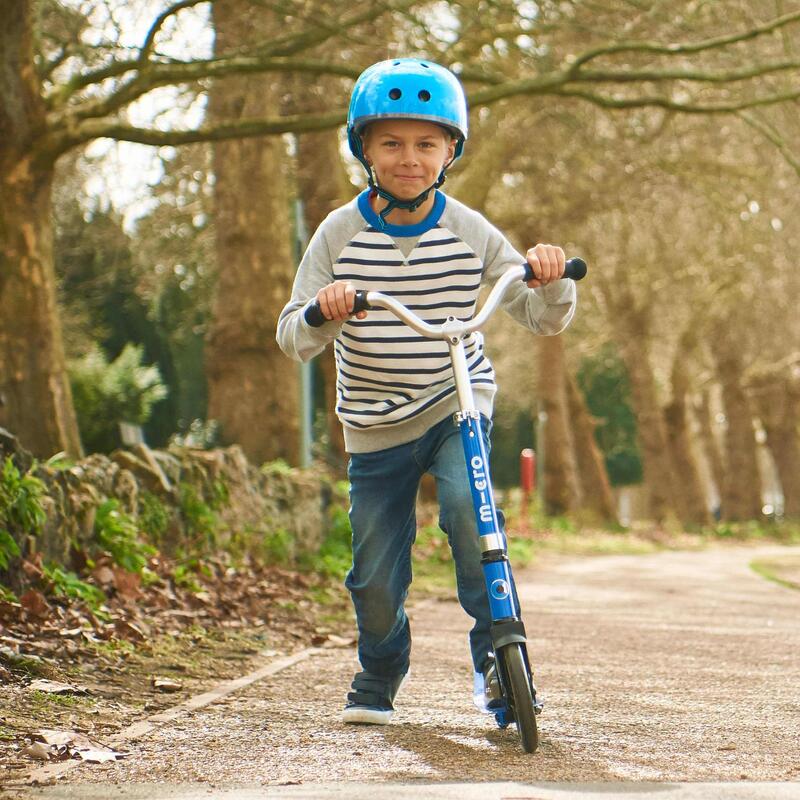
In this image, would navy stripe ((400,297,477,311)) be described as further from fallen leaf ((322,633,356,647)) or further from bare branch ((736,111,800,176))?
bare branch ((736,111,800,176))

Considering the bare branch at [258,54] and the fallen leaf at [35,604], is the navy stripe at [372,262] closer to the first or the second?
the fallen leaf at [35,604]

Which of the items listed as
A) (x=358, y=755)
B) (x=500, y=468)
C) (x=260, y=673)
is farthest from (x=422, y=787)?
(x=500, y=468)

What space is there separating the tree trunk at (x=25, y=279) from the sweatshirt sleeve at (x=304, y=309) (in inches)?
186

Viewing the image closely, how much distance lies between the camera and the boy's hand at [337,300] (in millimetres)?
3943

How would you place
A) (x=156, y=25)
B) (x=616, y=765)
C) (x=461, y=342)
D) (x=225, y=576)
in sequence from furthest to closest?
(x=156, y=25) < (x=225, y=576) < (x=461, y=342) < (x=616, y=765)

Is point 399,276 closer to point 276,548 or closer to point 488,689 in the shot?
point 488,689

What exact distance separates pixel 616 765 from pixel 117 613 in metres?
3.13

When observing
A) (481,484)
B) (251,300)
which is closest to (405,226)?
(481,484)

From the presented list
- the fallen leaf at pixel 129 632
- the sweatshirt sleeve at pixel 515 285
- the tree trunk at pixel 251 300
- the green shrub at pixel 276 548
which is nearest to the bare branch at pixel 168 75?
the tree trunk at pixel 251 300

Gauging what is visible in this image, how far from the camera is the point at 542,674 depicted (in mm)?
5715

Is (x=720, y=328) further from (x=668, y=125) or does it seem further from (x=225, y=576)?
(x=225, y=576)

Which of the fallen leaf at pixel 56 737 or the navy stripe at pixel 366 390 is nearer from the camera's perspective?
the fallen leaf at pixel 56 737

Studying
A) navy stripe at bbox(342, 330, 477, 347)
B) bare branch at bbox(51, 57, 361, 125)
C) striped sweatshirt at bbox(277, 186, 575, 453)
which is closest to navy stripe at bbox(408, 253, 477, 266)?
striped sweatshirt at bbox(277, 186, 575, 453)

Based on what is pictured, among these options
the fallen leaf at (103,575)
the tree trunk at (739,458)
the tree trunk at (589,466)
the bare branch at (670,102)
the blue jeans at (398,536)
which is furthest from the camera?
the tree trunk at (739,458)
